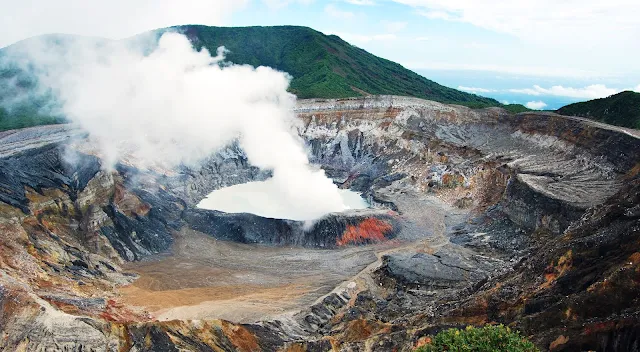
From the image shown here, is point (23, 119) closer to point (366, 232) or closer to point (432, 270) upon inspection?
point (366, 232)

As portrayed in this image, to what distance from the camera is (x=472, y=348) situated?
21141 millimetres

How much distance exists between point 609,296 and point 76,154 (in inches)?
2140

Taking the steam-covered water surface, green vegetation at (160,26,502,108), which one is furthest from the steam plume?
green vegetation at (160,26,502,108)

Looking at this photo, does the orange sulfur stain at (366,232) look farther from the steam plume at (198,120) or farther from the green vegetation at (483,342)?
the green vegetation at (483,342)

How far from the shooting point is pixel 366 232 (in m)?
55.6

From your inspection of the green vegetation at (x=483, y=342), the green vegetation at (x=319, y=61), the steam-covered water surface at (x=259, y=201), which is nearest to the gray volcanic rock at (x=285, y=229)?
the steam-covered water surface at (x=259, y=201)

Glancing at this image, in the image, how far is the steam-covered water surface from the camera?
59.5 m

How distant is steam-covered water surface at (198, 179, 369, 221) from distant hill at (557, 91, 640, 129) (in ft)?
133

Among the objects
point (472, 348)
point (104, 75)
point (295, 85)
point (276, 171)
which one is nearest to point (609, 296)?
point (472, 348)

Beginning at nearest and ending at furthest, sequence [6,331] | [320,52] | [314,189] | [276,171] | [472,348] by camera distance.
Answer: [472,348] < [6,331] < [314,189] < [276,171] < [320,52]

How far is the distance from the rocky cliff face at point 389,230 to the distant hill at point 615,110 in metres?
11.4

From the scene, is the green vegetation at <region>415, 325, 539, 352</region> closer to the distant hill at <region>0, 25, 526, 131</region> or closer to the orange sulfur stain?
the orange sulfur stain

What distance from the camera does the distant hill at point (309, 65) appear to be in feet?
368

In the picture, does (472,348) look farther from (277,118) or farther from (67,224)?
(277,118)
